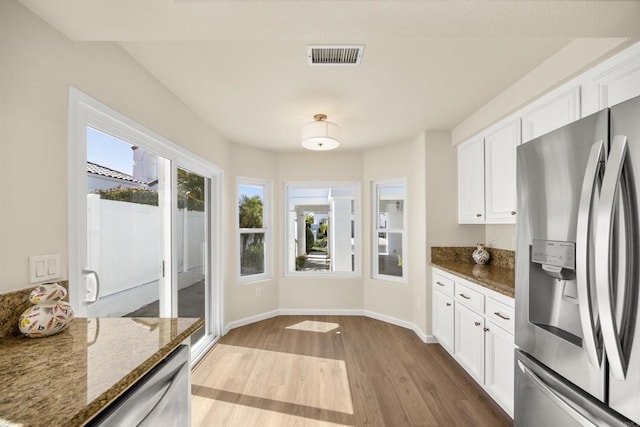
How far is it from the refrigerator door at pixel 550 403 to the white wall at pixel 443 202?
203cm

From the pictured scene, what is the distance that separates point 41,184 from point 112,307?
958 millimetres

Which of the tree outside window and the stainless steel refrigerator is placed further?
the tree outside window

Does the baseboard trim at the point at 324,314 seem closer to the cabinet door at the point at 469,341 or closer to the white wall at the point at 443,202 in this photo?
the white wall at the point at 443,202

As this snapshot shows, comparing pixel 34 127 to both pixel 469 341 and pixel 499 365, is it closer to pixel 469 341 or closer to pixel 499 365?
pixel 499 365

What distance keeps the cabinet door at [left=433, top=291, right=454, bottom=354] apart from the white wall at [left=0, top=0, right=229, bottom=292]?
3.01 m

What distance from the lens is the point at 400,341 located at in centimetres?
353

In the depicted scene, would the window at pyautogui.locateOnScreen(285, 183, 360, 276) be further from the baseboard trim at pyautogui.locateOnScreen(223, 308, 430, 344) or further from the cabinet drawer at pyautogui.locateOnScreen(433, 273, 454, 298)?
the cabinet drawer at pyautogui.locateOnScreen(433, 273, 454, 298)

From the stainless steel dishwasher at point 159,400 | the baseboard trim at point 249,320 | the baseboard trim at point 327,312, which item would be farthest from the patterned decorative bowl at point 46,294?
the baseboard trim at point 327,312

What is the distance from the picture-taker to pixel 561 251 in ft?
4.07

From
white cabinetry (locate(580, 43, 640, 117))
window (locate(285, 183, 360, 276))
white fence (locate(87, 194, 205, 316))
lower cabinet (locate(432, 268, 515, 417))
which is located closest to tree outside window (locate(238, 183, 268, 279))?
window (locate(285, 183, 360, 276))

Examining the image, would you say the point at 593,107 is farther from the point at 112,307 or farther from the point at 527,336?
the point at 112,307

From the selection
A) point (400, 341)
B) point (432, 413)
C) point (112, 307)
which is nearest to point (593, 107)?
point (432, 413)

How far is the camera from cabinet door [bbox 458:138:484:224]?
2.97 metres

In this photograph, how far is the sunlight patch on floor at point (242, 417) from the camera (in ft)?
6.90
